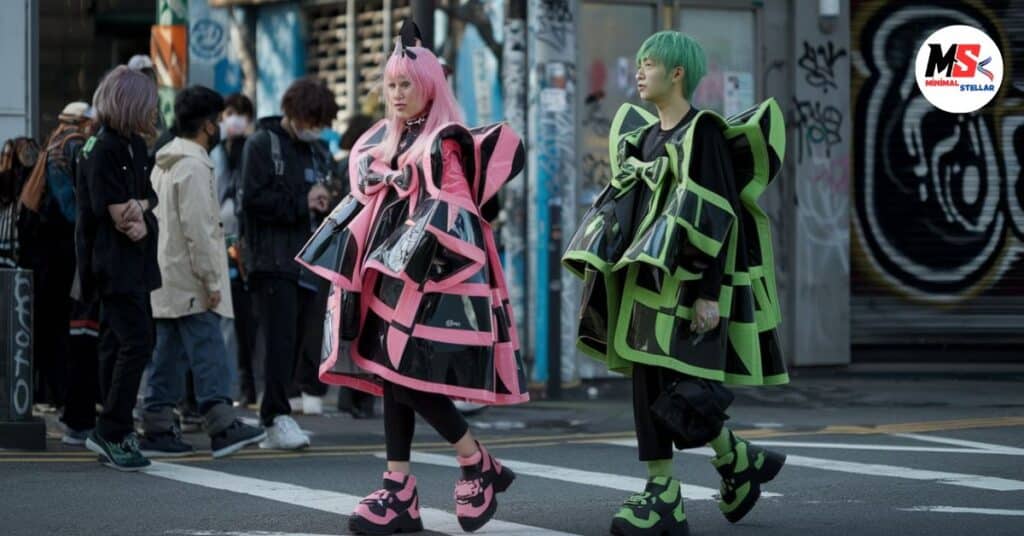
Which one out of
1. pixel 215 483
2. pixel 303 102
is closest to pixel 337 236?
pixel 215 483

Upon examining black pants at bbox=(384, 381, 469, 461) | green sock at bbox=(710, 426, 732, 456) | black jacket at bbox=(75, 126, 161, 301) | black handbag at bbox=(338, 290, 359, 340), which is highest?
black jacket at bbox=(75, 126, 161, 301)

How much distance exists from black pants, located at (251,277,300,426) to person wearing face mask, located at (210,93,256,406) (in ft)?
7.84

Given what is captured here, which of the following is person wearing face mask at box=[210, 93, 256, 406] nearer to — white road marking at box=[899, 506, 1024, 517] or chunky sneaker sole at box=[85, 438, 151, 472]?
chunky sneaker sole at box=[85, 438, 151, 472]

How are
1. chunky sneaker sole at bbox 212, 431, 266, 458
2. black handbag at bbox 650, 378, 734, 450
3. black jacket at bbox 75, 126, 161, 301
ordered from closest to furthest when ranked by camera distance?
1. black handbag at bbox 650, 378, 734, 450
2. black jacket at bbox 75, 126, 161, 301
3. chunky sneaker sole at bbox 212, 431, 266, 458

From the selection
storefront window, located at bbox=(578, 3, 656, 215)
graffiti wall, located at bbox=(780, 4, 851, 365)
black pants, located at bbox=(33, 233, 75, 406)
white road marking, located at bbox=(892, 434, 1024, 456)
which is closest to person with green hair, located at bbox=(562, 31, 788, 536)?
white road marking, located at bbox=(892, 434, 1024, 456)

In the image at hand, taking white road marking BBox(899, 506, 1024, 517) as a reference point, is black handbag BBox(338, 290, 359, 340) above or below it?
above

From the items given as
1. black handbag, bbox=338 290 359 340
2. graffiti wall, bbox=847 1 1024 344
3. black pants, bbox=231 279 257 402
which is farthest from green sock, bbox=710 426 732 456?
graffiti wall, bbox=847 1 1024 344

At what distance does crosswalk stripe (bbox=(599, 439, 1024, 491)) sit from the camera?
28.6 feet

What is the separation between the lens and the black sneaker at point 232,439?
10.0m

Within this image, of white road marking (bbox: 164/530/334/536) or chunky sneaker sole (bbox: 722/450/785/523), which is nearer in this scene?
white road marking (bbox: 164/530/334/536)

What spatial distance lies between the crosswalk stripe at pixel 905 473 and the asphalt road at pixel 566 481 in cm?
1

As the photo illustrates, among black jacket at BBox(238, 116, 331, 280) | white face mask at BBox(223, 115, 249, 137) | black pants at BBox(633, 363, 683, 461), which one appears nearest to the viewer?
black pants at BBox(633, 363, 683, 461)

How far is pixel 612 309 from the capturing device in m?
7.34

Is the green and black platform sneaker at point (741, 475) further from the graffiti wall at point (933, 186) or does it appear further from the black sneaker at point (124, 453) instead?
the graffiti wall at point (933, 186)
